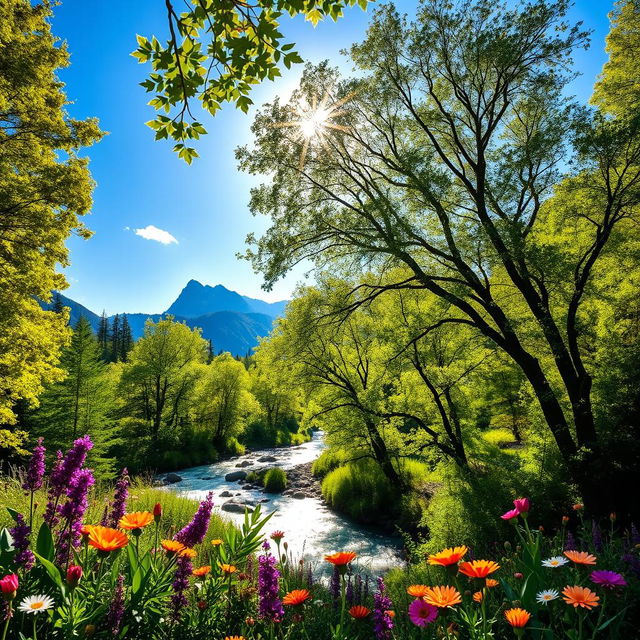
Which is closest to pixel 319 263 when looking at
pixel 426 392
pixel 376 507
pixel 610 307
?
pixel 426 392

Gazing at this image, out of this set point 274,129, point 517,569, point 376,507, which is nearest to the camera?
point 517,569

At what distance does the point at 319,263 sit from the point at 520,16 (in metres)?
7.11

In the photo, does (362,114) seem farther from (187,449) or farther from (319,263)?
(187,449)

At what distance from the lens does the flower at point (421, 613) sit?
4.82 ft

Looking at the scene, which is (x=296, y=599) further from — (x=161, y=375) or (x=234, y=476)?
(x=161, y=375)

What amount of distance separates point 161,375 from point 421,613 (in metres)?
30.8

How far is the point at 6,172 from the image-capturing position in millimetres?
7766

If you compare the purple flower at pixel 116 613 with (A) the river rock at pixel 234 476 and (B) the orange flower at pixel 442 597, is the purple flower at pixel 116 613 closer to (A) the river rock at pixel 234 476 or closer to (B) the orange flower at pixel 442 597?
(B) the orange flower at pixel 442 597

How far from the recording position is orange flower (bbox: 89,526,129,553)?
152 centimetres

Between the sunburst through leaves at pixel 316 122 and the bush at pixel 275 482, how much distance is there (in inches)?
623

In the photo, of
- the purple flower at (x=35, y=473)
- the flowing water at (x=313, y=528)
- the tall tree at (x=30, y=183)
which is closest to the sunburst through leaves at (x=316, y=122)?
the tall tree at (x=30, y=183)

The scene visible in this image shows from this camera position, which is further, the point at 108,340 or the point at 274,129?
the point at 108,340

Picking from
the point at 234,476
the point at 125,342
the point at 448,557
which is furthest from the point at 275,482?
the point at 125,342

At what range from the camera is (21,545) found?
2.03 meters
